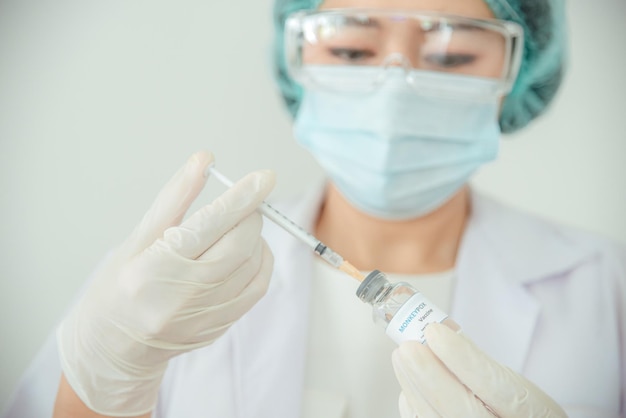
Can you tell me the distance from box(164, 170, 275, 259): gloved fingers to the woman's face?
1.30 ft

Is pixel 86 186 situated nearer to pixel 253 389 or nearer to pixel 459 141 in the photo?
pixel 253 389

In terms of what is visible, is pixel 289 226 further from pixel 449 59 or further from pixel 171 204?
pixel 449 59

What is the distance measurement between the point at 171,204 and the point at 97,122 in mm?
319

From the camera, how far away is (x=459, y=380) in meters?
0.76

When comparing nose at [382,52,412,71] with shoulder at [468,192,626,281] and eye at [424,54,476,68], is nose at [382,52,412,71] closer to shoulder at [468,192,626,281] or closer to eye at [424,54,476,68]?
eye at [424,54,476,68]

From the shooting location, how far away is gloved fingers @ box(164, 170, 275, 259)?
2.60ft

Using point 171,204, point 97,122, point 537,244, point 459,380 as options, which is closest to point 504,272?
point 537,244

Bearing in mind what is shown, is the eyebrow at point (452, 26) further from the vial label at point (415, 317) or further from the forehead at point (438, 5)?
the vial label at point (415, 317)

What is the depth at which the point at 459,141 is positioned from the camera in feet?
3.65

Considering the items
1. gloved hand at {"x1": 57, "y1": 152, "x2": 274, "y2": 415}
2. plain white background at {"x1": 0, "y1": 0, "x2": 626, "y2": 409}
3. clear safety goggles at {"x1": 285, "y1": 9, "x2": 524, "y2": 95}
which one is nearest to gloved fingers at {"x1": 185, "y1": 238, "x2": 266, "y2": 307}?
gloved hand at {"x1": 57, "y1": 152, "x2": 274, "y2": 415}

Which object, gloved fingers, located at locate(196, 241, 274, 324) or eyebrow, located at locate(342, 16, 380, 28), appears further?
eyebrow, located at locate(342, 16, 380, 28)

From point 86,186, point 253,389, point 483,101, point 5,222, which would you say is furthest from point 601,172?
point 5,222

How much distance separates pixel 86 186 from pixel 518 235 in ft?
2.84

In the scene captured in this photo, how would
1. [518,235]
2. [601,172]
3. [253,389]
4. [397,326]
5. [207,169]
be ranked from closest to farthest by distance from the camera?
1. [397,326]
2. [207,169]
3. [253,389]
4. [518,235]
5. [601,172]
